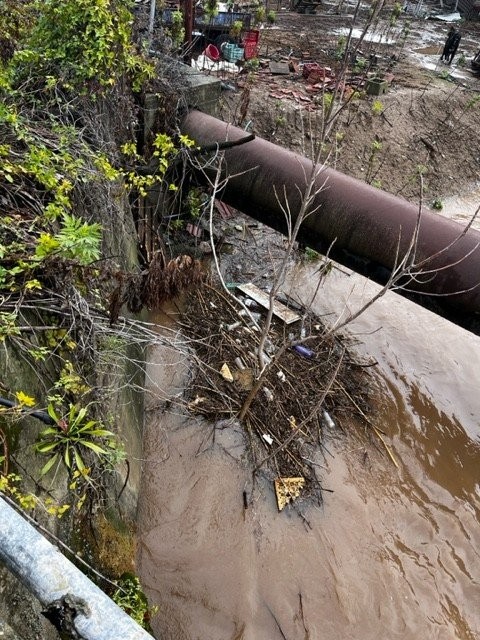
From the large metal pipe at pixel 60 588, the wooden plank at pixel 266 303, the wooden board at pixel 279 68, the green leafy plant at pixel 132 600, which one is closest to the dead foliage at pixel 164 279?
the wooden plank at pixel 266 303

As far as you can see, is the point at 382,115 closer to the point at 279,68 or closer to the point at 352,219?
the point at 279,68

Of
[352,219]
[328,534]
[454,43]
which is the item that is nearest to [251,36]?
[454,43]

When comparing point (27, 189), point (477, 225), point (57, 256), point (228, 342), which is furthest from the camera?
point (477, 225)

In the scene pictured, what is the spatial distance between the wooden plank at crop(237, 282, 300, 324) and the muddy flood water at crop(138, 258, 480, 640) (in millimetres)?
1341

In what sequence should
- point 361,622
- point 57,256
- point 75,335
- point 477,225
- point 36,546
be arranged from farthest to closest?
point 477,225 → point 361,622 → point 75,335 → point 57,256 → point 36,546

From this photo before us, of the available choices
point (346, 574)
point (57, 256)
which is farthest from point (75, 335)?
point (346, 574)

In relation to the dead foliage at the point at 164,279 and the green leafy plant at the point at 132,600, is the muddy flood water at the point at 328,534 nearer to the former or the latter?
the green leafy plant at the point at 132,600

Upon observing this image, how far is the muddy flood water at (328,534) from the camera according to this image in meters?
3.32

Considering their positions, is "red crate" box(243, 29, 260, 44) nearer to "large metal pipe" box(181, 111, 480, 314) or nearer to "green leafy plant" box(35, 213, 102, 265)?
"large metal pipe" box(181, 111, 480, 314)

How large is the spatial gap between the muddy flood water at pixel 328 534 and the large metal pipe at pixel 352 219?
190cm

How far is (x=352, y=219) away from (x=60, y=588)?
11.5 feet

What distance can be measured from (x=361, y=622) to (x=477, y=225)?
25.2ft

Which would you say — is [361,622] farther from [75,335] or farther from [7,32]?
[7,32]

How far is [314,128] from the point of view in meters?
8.63
